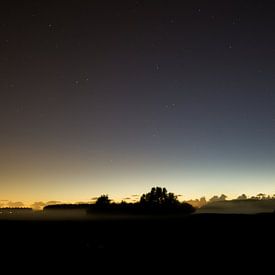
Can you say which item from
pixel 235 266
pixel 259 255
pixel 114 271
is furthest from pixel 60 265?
pixel 259 255

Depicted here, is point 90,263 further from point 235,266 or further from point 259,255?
point 259,255

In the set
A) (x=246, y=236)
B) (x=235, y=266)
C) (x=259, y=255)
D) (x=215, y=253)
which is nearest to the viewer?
(x=235, y=266)

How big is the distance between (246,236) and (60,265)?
27018 mm

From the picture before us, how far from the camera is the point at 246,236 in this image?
49219 mm

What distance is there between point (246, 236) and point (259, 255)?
51.2ft

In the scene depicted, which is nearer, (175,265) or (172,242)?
(175,265)

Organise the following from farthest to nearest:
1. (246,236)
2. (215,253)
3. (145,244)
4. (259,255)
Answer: (246,236) → (145,244) → (215,253) → (259,255)

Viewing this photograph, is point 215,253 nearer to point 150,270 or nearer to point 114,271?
point 150,270

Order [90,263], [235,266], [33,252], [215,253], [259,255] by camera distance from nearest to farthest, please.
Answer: [235,266] < [90,263] < [259,255] < [215,253] < [33,252]

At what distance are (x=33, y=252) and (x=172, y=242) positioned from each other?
16.3 metres

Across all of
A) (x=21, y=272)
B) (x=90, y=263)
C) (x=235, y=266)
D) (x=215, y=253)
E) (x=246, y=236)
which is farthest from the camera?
A: (x=246, y=236)

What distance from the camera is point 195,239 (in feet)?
157

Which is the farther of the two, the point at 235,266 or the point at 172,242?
the point at 172,242

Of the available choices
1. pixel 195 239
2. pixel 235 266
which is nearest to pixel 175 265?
pixel 235 266
